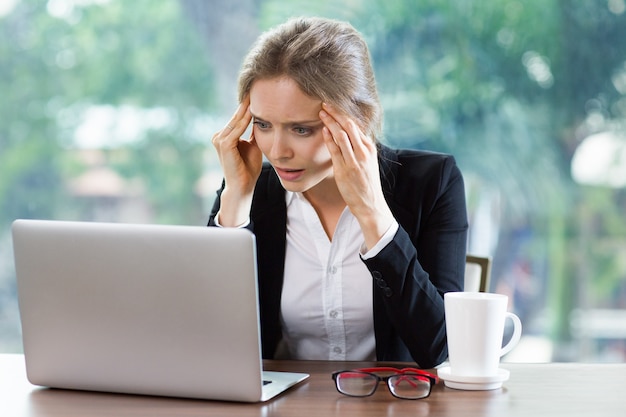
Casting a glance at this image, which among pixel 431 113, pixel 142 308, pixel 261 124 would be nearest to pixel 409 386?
pixel 142 308

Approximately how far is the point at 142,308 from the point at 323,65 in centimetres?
67

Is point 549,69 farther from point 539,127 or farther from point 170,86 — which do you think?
point 170,86

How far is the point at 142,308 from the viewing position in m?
1.16

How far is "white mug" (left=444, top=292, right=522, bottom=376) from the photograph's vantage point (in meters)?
1.25

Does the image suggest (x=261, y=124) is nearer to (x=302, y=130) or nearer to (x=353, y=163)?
(x=302, y=130)

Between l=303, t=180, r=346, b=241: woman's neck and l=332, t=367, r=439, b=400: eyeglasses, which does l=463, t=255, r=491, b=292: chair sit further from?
l=332, t=367, r=439, b=400: eyeglasses

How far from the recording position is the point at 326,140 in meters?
1.57

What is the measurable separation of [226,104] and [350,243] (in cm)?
154

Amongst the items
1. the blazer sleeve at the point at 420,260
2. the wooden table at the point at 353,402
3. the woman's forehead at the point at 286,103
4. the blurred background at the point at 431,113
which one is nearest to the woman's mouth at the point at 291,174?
the woman's forehead at the point at 286,103

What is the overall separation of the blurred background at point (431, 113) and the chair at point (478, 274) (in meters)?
1.15

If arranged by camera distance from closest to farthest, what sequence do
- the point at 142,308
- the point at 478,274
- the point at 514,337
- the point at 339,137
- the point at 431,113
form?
the point at 142,308, the point at 514,337, the point at 339,137, the point at 478,274, the point at 431,113

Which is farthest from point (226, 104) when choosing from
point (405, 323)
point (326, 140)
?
point (405, 323)

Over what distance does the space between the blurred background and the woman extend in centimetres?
125

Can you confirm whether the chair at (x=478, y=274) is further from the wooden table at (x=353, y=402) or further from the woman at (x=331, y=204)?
the wooden table at (x=353, y=402)
